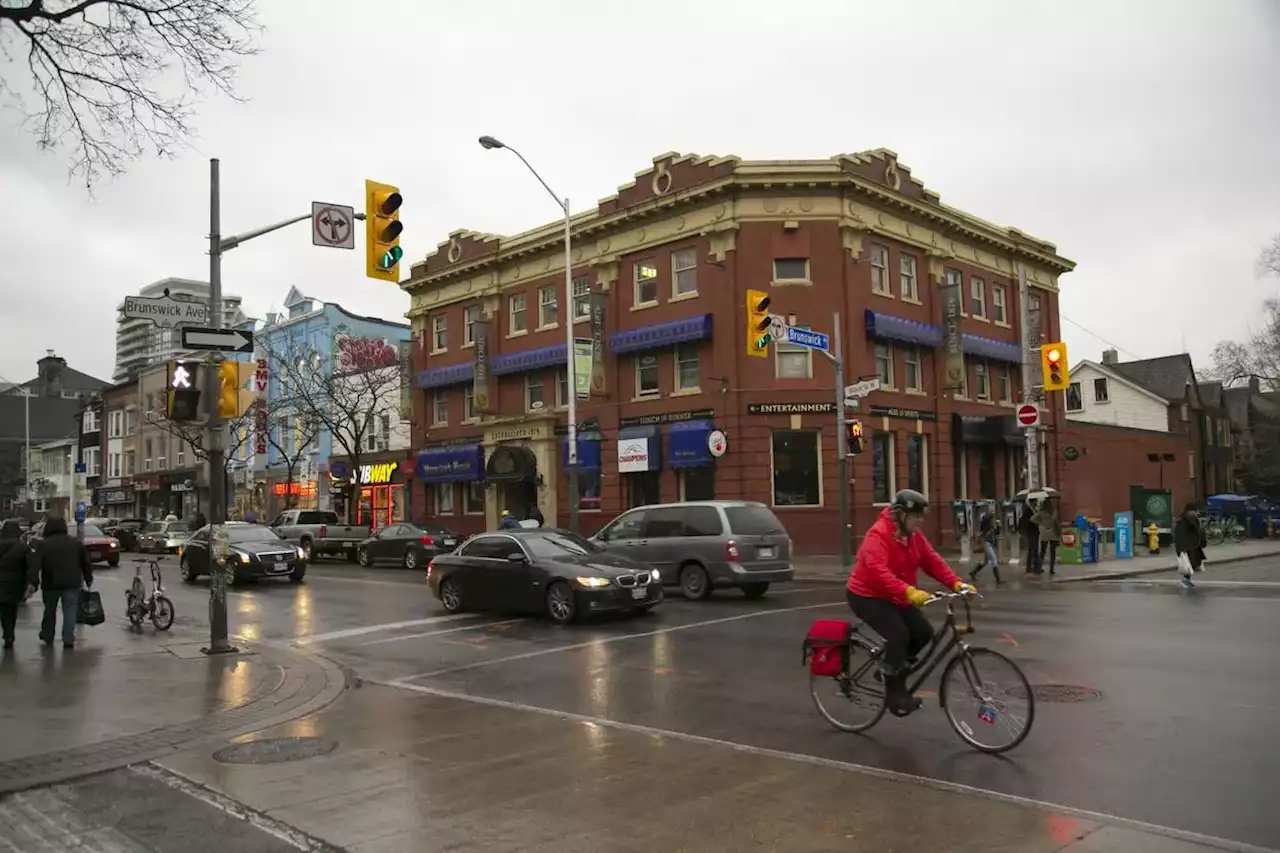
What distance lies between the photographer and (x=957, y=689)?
6.93 m

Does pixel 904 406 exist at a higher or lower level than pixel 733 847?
higher

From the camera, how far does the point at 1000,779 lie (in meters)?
6.10

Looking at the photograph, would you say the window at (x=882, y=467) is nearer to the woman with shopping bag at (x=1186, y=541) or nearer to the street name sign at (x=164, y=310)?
the woman with shopping bag at (x=1186, y=541)

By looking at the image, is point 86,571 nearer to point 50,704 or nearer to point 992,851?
point 50,704

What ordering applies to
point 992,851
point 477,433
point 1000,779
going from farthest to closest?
point 477,433
point 1000,779
point 992,851

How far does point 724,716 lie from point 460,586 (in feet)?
29.8

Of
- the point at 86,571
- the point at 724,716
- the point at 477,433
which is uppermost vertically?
the point at 477,433

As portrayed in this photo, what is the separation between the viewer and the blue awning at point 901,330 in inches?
1169

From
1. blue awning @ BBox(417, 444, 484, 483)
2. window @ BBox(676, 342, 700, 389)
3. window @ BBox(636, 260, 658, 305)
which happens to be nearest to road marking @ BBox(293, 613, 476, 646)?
window @ BBox(676, 342, 700, 389)

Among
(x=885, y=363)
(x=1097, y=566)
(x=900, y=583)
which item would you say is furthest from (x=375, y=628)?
(x=885, y=363)

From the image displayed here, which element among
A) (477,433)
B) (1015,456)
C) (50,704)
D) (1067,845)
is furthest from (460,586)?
(1015,456)

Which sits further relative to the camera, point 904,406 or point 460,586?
point 904,406

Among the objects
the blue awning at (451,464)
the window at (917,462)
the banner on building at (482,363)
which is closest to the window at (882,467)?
the window at (917,462)

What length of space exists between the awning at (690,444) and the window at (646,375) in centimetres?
207
